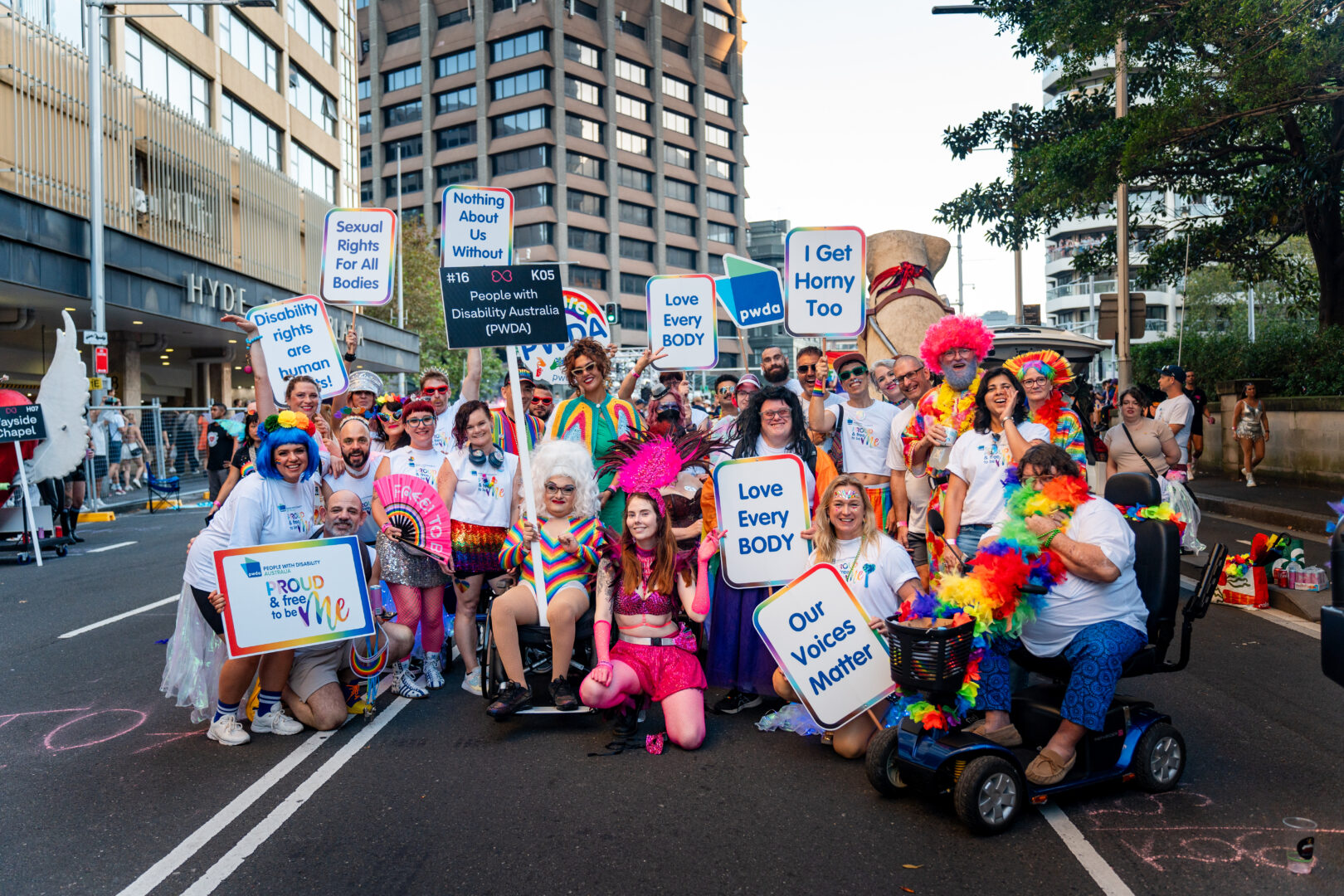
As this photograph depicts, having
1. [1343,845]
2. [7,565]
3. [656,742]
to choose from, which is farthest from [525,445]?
[7,565]

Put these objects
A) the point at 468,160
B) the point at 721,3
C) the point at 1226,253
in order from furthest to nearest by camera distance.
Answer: the point at 721,3, the point at 468,160, the point at 1226,253

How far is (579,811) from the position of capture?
178 inches

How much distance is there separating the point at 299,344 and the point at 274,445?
328 cm

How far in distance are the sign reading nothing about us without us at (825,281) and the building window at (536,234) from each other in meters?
70.3

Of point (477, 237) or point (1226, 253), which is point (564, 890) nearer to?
point (477, 237)

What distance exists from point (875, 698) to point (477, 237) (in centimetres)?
544

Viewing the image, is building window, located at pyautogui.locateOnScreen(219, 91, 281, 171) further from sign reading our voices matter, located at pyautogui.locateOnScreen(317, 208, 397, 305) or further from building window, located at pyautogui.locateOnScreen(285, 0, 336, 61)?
sign reading our voices matter, located at pyautogui.locateOnScreen(317, 208, 397, 305)

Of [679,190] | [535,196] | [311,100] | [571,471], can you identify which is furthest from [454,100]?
[571,471]

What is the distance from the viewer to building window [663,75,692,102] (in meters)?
84.8

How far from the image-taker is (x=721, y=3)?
88375 millimetres

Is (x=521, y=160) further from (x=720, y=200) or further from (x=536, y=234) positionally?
(x=720, y=200)

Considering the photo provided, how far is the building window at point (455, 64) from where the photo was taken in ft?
265

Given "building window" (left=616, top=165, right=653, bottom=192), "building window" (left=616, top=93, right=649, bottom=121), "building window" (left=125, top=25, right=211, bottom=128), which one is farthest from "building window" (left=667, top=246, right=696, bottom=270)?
"building window" (left=125, top=25, right=211, bottom=128)

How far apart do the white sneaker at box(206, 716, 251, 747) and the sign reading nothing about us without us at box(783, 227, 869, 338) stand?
18.4ft
